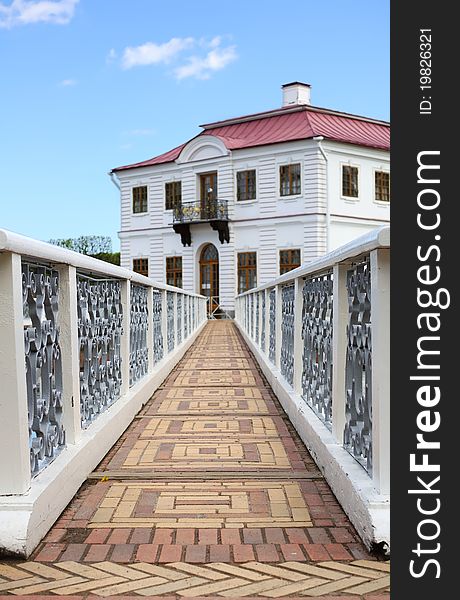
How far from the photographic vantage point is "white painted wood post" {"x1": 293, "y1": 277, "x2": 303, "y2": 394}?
19.6 ft

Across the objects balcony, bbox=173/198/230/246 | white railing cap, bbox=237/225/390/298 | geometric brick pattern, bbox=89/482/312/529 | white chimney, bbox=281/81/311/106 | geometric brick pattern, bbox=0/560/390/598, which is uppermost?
white chimney, bbox=281/81/311/106

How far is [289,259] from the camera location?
34.0 m

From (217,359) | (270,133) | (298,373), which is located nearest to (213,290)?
(270,133)

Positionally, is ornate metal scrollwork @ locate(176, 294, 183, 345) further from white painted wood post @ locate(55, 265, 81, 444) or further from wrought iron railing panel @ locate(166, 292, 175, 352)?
white painted wood post @ locate(55, 265, 81, 444)

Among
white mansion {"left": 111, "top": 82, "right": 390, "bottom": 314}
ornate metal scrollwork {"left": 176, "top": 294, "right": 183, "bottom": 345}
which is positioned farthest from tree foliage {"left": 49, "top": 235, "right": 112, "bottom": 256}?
ornate metal scrollwork {"left": 176, "top": 294, "right": 183, "bottom": 345}

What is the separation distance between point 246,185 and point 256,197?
0.93m

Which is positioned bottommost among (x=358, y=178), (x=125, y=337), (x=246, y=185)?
(x=125, y=337)

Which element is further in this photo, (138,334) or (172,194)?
(172,194)

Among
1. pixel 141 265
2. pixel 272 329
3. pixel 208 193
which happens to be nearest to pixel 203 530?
pixel 272 329

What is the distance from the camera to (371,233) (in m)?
2.95

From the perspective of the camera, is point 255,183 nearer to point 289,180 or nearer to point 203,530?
point 289,180

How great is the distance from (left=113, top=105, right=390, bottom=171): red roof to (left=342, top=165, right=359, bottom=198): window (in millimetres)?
1248

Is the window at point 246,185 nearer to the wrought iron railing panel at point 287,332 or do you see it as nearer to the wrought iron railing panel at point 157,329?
the wrought iron railing panel at point 157,329

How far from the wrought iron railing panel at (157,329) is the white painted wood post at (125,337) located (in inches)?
94.6
